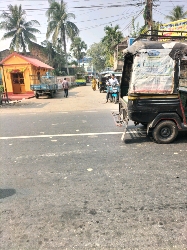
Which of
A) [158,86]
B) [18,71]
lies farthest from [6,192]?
[18,71]

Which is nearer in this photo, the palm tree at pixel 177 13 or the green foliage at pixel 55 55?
the palm tree at pixel 177 13

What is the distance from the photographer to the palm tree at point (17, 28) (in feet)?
108

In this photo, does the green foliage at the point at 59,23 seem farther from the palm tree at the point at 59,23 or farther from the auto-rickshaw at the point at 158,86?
the auto-rickshaw at the point at 158,86

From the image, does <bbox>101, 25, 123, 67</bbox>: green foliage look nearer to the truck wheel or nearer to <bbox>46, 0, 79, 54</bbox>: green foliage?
<bbox>46, 0, 79, 54</bbox>: green foliage

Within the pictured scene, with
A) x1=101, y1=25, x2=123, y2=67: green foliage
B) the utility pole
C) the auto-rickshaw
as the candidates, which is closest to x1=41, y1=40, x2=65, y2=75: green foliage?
x1=101, y1=25, x2=123, y2=67: green foliage

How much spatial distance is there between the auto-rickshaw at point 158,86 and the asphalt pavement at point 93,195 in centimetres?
51

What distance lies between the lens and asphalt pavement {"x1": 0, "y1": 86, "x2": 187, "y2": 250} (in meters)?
2.21

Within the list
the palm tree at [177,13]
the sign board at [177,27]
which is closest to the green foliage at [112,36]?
the palm tree at [177,13]

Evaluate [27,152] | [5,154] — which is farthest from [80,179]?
[5,154]

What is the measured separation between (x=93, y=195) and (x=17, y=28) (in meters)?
36.8

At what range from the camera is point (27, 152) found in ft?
15.4

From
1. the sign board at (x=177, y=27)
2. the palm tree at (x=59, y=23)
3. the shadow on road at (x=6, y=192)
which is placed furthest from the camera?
the palm tree at (x=59, y=23)

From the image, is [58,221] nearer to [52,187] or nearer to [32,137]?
[52,187]

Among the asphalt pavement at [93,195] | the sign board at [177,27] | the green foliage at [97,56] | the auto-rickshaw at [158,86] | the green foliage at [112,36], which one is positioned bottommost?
the asphalt pavement at [93,195]
